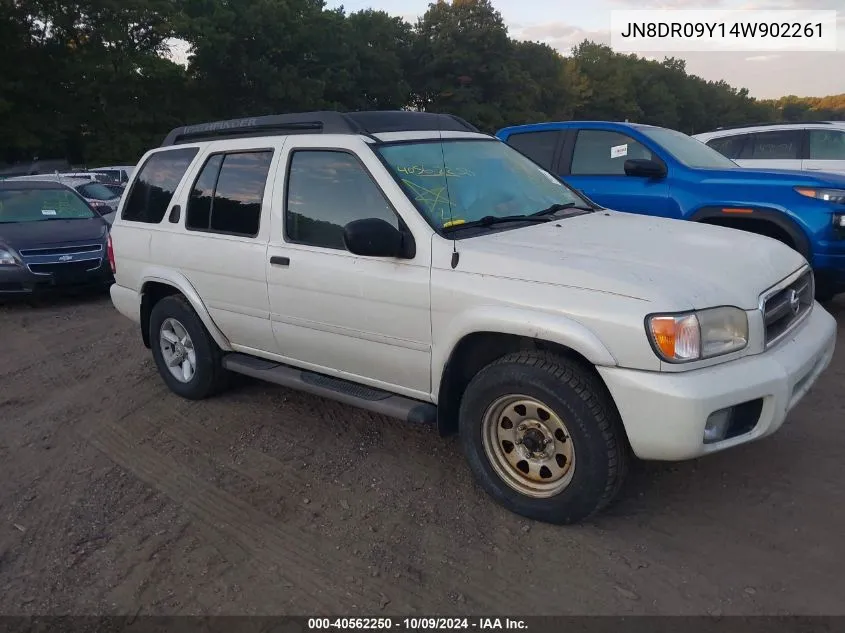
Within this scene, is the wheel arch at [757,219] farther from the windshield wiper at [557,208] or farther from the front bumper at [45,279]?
the front bumper at [45,279]

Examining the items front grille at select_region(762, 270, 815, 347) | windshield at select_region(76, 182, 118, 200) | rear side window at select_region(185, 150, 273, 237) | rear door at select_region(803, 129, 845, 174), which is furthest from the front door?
windshield at select_region(76, 182, 118, 200)

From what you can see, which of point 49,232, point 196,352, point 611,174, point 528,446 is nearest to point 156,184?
point 196,352

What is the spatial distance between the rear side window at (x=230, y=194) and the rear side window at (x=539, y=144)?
12.1 ft

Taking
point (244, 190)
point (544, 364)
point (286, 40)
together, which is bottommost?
point (544, 364)

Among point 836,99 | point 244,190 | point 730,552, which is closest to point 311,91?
point 244,190

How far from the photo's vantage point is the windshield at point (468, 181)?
3807mm

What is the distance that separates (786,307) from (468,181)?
1.75 meters

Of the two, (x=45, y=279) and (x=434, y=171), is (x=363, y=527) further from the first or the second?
(x=45, y=279)

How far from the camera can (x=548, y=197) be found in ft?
14.4

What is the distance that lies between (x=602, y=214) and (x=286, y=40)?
36191mm

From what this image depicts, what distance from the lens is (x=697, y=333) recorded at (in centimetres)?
297

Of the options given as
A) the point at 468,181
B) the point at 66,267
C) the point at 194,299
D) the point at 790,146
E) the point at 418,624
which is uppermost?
the point at 790,146

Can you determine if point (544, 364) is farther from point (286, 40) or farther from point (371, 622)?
point (286, 40)

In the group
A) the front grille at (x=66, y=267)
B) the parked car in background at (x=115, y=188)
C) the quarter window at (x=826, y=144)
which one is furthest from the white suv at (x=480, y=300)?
the parked car in background at (x=115, y=188)
